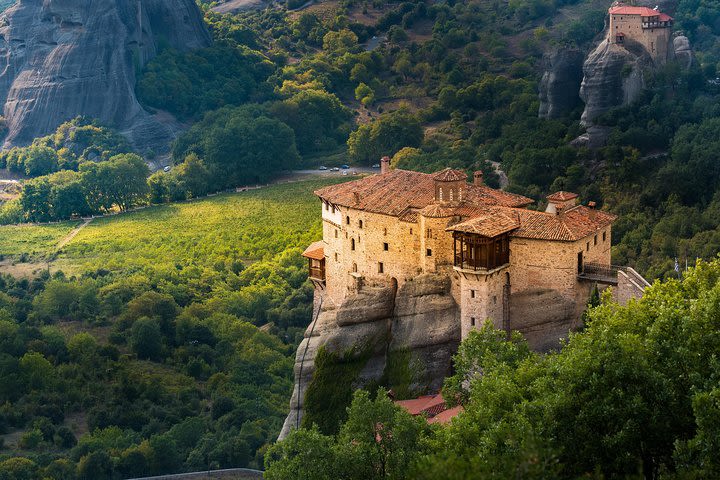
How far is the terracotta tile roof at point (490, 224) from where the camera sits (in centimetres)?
4519

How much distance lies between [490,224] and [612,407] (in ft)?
45.1

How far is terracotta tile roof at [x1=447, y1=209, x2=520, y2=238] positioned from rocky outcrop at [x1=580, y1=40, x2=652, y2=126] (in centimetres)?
3179

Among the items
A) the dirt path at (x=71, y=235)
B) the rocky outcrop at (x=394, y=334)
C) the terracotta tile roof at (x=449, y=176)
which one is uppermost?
the terracotta tile roof at (x=449, y=176)

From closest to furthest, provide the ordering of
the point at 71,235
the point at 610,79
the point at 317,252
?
1. the point at 317,252
2. the point at 610,79
3. the point at 71,235

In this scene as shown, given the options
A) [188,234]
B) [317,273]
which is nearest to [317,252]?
[317,273]

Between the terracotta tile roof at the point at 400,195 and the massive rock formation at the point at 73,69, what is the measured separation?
70357 mm

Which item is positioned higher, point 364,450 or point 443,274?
point 443,274

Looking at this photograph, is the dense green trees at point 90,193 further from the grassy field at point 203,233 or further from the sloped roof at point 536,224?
the sloped roof at point 536,224

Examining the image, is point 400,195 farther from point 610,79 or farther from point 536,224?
point 610,79

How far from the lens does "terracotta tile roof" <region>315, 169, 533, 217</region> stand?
49.8 m

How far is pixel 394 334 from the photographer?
160ft

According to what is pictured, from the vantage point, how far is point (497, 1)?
121688mm

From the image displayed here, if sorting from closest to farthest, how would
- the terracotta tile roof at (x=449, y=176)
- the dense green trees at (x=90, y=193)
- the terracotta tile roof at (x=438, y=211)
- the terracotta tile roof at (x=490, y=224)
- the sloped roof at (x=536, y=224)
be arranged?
the terracotta tile roof at (x=490, y=224), the sloped roof at (x=536, y=224), the terracotta tile roof at (x=438, y=211), the terracotta tile roof at (x=449, y=176), the dense green trees at (x=90, y=193)

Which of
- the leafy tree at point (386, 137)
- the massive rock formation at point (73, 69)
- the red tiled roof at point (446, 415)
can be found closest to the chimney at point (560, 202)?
the red tiled roof at point (446, 415)
